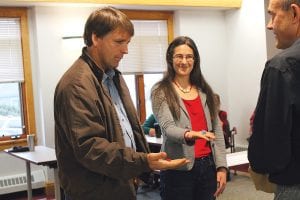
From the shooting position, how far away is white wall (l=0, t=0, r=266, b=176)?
5.14m

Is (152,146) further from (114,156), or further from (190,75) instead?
(114,156)

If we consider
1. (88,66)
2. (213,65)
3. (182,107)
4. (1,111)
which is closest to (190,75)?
(182,107)

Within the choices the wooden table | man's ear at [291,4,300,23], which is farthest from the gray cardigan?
the wooden table

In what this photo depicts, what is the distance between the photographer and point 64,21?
5250mm

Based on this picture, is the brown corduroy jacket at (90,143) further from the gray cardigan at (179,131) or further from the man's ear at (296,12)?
the man's ear at (296,12)

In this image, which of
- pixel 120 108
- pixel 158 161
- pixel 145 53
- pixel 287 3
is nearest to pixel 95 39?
pixel 120 108

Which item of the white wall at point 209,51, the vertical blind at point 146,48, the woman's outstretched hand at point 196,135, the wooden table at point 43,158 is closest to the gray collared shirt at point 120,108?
the woman's outstretched hand at point 196,135

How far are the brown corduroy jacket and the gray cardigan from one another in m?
0.52

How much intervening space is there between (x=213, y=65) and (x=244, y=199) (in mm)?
2491

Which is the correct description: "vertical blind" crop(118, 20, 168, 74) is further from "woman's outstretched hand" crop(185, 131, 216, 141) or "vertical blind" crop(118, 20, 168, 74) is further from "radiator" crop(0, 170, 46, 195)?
"woman's outstretched hand" crop(185, 131, 216, 141)

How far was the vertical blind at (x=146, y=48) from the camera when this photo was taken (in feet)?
18.8

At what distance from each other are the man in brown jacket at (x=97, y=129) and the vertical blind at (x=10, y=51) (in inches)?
150

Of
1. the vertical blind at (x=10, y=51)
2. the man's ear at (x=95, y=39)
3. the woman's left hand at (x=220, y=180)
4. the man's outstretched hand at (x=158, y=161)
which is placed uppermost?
the vertical blind at (x=10, y=51)

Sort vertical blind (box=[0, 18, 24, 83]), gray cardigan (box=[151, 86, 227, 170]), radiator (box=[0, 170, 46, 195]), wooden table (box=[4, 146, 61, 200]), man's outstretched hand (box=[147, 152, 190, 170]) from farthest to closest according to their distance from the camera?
vertical blind (box=[0, 18, 24, 83]) → radiator (box=[0, 170, 46, 195]) → wooden table (box=[4, 146, 61, 200]) → gray cardigan (box=[151, 86, 227, 170]) → man's outstretched hand (box=[147, 152, 190, 170])
